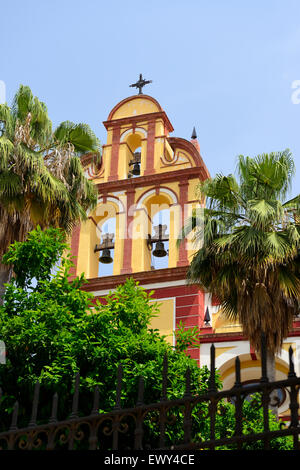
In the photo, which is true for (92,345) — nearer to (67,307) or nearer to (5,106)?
(67,307)

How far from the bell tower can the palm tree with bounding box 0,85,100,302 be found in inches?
158

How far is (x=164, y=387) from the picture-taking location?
661cm

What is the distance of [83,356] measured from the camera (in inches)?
461

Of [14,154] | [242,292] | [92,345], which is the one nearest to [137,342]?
[92,345]

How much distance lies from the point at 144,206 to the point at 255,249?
28.8 feet

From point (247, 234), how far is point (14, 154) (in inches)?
243

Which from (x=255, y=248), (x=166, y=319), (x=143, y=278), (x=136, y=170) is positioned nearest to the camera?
(x=255, y=248)

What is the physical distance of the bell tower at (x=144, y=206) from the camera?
21.8 metres

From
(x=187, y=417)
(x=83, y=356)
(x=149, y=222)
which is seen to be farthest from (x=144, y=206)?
(x=187, y=417)

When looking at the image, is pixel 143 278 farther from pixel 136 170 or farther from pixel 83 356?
pixel 83 356

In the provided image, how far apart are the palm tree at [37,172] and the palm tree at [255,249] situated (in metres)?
3.42

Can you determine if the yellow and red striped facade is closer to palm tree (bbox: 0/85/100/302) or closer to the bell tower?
the bell tower

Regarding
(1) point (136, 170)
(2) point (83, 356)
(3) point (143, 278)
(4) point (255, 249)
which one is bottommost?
(2) point (83, 356)
